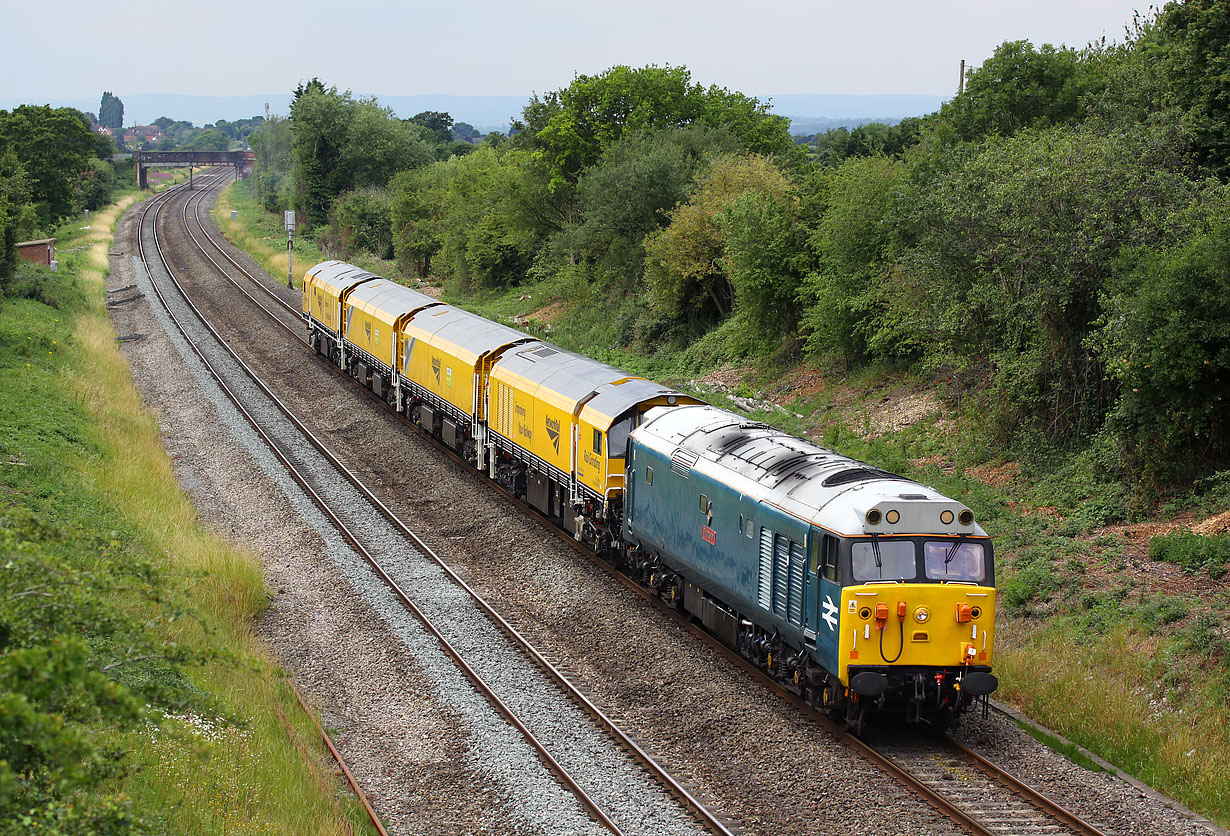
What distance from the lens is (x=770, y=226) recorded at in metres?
34.9

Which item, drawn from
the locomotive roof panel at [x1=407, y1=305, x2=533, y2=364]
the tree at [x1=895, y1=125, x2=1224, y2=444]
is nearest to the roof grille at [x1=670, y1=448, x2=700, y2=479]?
the tree at [x1=895, y1=125, x2=1224, y2=444]

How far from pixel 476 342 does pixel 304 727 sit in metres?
15.8

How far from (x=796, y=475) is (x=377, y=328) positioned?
2289 cm

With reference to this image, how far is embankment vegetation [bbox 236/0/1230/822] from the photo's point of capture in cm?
1617

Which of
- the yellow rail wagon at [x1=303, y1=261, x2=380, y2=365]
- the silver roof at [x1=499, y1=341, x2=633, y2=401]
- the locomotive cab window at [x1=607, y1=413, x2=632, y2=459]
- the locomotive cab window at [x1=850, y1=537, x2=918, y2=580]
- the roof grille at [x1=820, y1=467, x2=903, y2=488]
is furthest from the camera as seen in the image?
the yellow rail wagon at [x1=303, y1=261, x2=380, y2=365]

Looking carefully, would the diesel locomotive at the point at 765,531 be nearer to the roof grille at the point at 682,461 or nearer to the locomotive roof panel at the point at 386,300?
the roof grille at the point at 682,461

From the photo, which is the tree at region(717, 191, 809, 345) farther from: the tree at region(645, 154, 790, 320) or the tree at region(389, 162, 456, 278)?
the tree at region(389, 162, 456, 278)

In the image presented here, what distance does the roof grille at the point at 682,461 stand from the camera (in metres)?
17.5

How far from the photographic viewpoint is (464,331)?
99.2 ft

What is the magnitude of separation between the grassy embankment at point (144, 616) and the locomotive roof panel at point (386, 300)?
25.9 feet

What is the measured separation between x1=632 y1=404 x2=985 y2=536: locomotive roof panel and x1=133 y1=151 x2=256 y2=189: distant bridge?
465 feet

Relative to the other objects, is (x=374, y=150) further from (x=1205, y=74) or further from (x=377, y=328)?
(x=1205, y=74)

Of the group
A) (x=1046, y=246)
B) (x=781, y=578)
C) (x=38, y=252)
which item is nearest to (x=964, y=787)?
(x=781, y=578)

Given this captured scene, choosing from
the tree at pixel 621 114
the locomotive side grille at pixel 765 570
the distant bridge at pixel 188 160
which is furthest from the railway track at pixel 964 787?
the distant bridge at pixel 188 160
